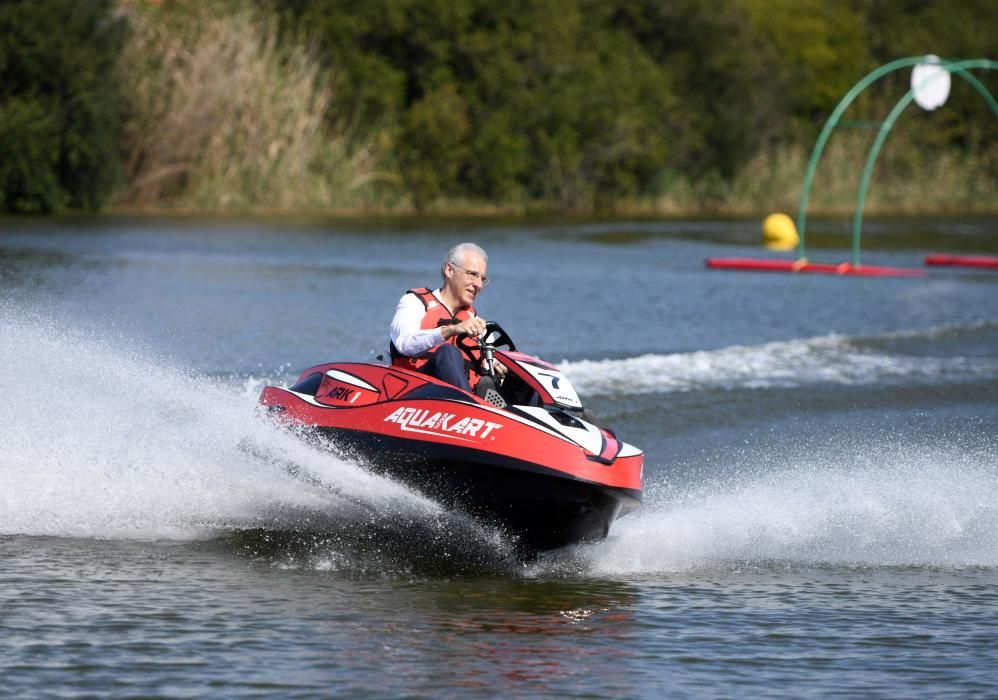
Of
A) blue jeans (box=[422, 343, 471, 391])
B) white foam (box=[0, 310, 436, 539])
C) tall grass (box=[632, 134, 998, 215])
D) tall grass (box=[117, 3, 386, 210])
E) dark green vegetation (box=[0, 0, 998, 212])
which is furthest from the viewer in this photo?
tall grass (box=[632, 134, 998, 215])

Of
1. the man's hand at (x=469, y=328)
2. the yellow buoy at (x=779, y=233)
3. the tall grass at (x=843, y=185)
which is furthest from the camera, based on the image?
the tall grass at (x=843, y=185)

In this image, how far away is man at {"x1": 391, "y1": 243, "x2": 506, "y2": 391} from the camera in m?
8.22

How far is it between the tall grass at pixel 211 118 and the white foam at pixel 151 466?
106 ft

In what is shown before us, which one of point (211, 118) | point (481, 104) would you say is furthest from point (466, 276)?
point (481, 104)

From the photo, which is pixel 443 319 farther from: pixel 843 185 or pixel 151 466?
pixel 843 185

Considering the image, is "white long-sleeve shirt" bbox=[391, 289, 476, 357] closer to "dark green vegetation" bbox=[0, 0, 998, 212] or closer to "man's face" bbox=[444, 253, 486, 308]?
"man's face" bbox=[444, 253, 486, 308]

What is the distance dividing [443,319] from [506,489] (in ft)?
3.29

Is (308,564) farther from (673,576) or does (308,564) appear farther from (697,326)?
(697,326)

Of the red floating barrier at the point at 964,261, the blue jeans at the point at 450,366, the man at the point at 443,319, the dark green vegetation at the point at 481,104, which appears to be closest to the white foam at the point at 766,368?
the man at the point at 443,319

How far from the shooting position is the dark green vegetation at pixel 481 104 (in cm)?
4047

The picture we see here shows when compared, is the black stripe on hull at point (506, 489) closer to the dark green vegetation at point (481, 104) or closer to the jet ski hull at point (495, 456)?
the jet ski hull at point (495, 456)

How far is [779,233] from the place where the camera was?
36.1 m

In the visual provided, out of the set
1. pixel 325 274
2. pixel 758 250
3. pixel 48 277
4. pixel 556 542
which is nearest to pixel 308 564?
pixel 556 542

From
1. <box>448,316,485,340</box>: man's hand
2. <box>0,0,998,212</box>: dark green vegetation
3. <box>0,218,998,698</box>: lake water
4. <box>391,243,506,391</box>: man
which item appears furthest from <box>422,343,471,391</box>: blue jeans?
<box>0,0,998,212</box>: dark green vegetation
